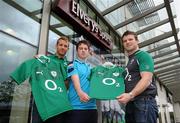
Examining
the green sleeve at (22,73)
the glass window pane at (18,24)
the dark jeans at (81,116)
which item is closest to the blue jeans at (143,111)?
the dark jeans at (81,116)

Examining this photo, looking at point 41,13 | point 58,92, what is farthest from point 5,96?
point 41,13

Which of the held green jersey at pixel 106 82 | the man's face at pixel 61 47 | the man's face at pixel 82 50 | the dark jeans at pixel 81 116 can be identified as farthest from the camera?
the man's face at pixel 61 47

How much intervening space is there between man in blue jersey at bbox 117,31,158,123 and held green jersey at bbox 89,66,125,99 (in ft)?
0.49

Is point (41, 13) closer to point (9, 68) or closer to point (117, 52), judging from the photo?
point (9, 68)

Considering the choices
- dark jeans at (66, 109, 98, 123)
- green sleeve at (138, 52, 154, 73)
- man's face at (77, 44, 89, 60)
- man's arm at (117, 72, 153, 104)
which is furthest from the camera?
man's face at (77, 44, 89, 60)

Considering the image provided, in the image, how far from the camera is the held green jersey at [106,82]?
252 centimetres

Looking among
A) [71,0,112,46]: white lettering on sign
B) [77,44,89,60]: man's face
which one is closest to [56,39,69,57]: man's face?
[77,44,89,60]: man's face

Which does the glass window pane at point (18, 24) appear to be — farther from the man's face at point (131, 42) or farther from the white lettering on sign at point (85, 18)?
the man's face at point (131, 42)

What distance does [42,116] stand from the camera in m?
2.37

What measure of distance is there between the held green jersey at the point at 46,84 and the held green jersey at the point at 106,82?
14.2 inches

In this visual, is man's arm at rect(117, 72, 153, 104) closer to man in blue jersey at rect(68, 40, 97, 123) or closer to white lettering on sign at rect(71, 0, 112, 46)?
man in blue jersey at rect(68, 40, 97, 123)

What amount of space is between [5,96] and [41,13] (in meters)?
2.12

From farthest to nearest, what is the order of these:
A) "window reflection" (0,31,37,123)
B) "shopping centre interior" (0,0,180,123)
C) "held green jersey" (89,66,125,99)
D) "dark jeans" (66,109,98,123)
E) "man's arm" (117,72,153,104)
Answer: "shopping centre interior" (0,0,180,123) → "window reflection" (0,31,37,123) → "held green jersey" (89,66,125,99) → "dark jeans" (66,109,98,123) → "man's arm" (117,72,153,104)

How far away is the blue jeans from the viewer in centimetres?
215
